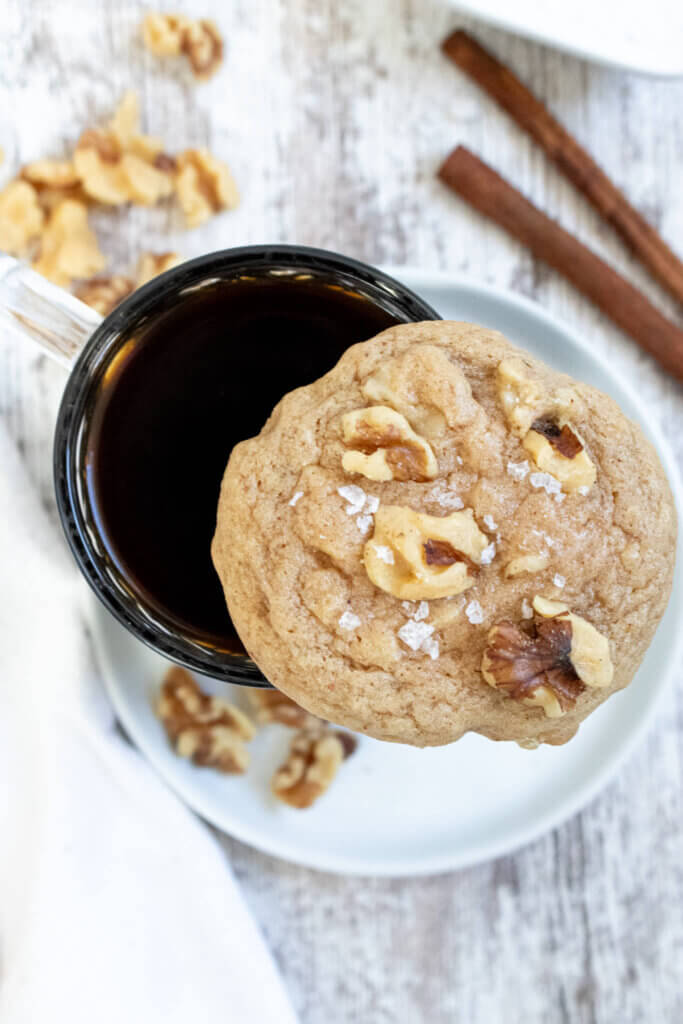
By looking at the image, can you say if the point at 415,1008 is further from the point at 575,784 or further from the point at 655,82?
the point at 655,82

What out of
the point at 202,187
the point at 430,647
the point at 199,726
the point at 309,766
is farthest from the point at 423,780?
the point at 202,187

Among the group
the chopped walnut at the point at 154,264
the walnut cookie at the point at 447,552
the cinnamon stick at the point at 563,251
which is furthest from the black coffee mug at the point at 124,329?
the cinnamon stick at the point at 563,251

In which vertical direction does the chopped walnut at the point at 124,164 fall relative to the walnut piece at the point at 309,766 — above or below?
above

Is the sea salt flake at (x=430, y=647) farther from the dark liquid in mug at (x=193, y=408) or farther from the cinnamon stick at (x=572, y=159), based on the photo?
the cinnamon stick at (x=572, y=159)

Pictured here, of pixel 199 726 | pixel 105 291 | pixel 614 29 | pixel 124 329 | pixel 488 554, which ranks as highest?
pixel 614 29

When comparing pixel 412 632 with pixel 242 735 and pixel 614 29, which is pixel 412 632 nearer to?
pixel 242 735

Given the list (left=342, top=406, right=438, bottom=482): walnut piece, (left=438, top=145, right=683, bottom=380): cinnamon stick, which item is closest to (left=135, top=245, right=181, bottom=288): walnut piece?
(left=438, top=145, right=683, bottom=380): cinnamon stick
